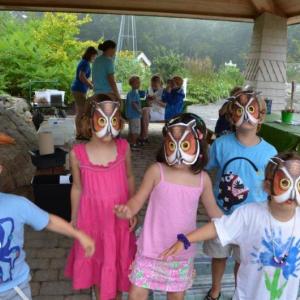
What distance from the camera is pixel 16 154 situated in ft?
16.8

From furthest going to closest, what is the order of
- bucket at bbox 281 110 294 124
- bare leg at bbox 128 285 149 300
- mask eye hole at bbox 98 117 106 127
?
bucket at bbox 281 110 294 124 → mask eye hole at bbox 98 117 106 127 → bare leg at bbox 128 285 149 300

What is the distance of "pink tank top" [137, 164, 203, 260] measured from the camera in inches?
81.7

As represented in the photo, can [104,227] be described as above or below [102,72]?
below

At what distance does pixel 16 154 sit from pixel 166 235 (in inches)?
141

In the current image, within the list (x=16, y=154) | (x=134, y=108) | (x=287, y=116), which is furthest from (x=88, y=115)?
(x=134, y=108)

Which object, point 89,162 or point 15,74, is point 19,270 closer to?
point 89,162

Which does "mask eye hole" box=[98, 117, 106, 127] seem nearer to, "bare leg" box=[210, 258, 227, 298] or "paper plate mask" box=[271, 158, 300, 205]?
"paper plate mask" box=[271, 158, 300, 205]

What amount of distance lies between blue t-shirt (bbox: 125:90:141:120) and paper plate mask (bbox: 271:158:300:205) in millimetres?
5688

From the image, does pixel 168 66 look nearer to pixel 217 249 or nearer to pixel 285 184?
pixel 217 249

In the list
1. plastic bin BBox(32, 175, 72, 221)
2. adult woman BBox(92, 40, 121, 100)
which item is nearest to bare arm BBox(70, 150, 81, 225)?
plastic bin BBox(32, 175, 72, 221)

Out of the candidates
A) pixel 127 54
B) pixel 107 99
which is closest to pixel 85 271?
pixel 107 99

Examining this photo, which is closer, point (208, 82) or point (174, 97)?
point (174, 97)

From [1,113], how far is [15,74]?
872 centimetres

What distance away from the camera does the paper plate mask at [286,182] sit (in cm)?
168
